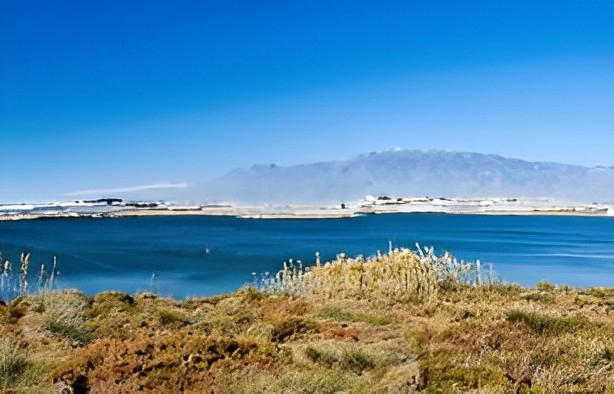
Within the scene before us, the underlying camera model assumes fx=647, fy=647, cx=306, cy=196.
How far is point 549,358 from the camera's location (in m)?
7.80

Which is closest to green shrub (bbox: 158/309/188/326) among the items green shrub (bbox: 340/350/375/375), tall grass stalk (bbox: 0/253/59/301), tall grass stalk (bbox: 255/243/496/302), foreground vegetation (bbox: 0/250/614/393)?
foreground vegetation (bbox: 0/250/614/393)

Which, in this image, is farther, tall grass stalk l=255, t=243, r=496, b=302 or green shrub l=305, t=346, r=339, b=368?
tall grass stalk l=255, t=243, r=496, b=302

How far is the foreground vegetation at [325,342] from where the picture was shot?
21.9ft

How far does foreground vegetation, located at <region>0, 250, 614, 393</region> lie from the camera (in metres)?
6.67

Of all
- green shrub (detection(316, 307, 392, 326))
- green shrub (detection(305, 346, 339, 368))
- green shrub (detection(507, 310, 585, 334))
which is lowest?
green shrub (detection(316, 307, 392, 326))

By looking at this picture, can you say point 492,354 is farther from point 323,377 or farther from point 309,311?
point 309,311

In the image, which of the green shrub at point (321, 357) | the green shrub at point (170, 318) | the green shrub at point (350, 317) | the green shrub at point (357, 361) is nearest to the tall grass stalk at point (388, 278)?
the green shrub at point (350, 317)

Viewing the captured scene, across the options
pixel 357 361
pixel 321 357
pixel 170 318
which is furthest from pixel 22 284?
pixel 357 361

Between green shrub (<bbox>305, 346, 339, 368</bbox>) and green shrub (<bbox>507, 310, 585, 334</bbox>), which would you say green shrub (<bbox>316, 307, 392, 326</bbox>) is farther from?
green shrub (<bbox>305, 346, 339, 368</bbox>)

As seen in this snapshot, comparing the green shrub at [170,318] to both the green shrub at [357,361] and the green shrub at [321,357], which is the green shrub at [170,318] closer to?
the green shrub at [321,357]

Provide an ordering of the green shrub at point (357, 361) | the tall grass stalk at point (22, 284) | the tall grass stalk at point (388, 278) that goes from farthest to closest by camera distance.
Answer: the tall grass stalk at point (22, 284) < the tall grass stalk at point (388, 278) < the green shrub at point (357, 361)

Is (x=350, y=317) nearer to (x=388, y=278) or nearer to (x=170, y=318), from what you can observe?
(x=170, y=318)

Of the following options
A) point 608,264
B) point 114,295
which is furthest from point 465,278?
point 608,264

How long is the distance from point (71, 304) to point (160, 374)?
20.1 feet
